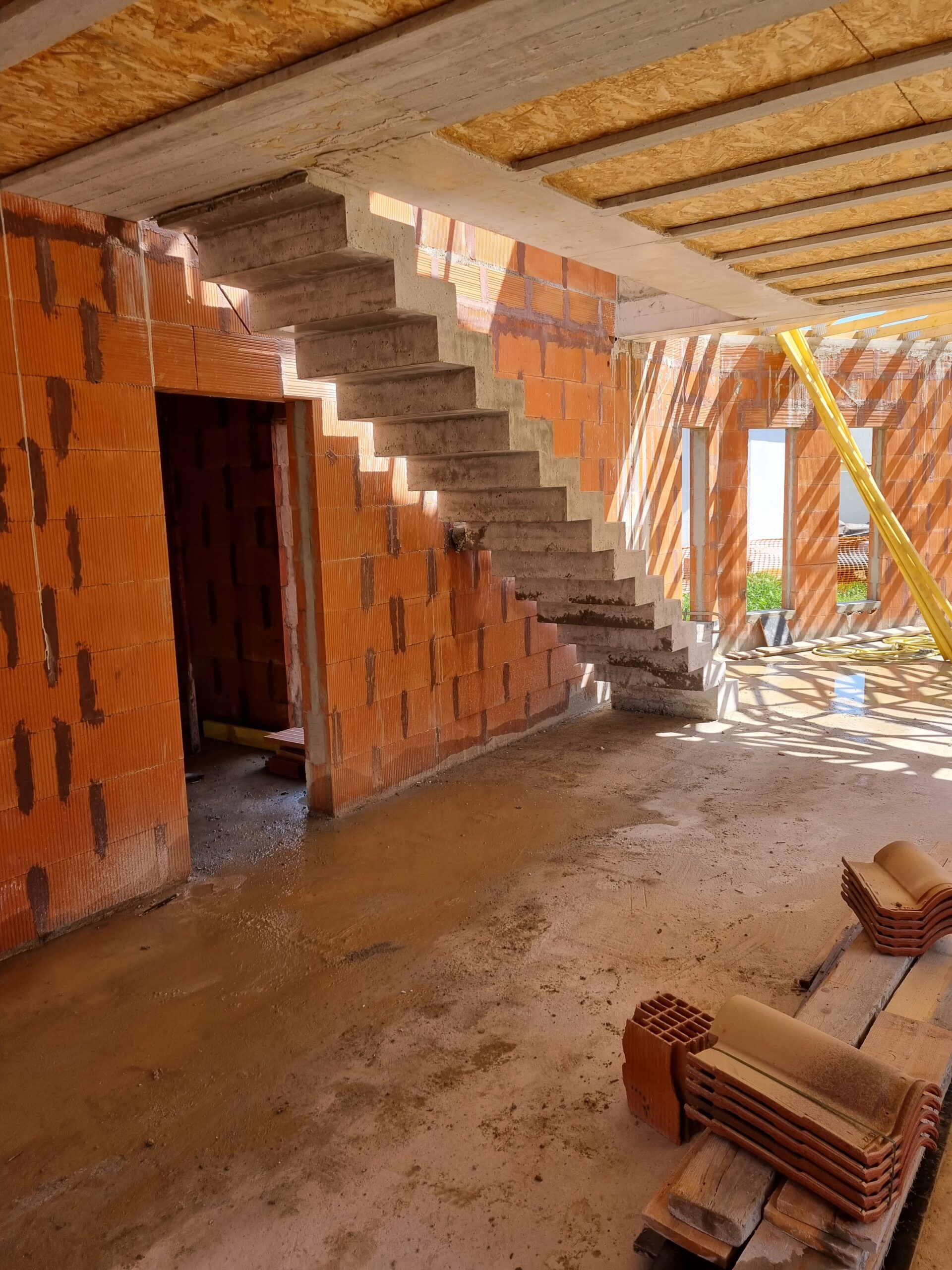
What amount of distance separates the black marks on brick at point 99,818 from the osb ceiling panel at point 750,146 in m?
3.76

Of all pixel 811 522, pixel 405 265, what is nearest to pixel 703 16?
pixel 405 265

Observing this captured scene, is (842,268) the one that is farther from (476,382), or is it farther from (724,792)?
(724,792)

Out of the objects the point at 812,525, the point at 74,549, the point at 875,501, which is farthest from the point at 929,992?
the point at 812,525

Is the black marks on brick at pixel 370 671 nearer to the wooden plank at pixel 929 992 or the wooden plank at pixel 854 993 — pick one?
the wooden plank at pixel 854 993

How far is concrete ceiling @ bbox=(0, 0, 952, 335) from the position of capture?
111 inches

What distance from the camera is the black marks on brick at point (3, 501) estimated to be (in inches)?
168

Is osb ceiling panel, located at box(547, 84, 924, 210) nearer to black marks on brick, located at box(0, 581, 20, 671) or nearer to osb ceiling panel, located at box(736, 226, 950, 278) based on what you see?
osb ceiling panel, located at box(736, 226, 950, 278)

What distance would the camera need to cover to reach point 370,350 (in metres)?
4.78

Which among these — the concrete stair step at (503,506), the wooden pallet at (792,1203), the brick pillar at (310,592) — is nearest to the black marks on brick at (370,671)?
the brick pillar at (310,592)

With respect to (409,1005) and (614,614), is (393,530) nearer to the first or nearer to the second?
(614,614)

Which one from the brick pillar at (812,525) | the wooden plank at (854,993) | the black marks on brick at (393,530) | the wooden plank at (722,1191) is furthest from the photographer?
the brick pillar at (812,525)

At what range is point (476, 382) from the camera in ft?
15.8

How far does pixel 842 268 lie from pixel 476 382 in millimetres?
2942

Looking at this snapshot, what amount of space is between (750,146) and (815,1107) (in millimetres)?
3811
